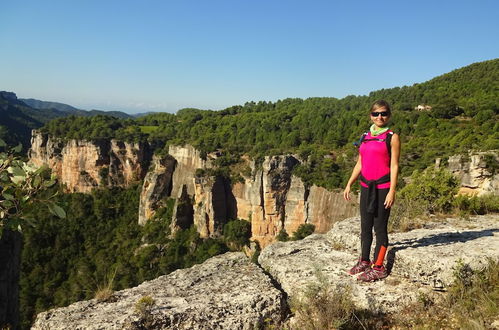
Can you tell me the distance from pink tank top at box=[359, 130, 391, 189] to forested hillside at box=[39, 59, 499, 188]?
23590mm

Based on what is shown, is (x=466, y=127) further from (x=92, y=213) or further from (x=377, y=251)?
(x=92, y=213)

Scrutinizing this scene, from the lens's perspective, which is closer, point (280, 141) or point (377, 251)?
point (377, 251)

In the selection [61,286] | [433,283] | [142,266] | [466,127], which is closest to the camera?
[433,283]

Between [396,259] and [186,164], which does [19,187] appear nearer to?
[396,259]

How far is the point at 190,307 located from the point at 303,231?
2940 centimetres

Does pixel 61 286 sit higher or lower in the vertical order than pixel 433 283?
lower

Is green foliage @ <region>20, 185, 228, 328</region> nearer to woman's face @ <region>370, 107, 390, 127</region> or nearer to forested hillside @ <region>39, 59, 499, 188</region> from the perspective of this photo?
forested hillside @ <region>39, 59, 499, 188</region>

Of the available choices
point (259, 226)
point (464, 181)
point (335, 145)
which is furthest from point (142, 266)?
point (464, 181)

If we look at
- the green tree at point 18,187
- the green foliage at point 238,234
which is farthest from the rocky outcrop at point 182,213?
the green tree at point 18,187

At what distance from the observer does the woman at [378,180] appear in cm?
362

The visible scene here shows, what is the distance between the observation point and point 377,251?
3.87 metres

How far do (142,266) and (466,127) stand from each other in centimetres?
3764

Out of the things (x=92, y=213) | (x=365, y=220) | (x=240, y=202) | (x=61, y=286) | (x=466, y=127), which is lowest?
(x=61, y=286)

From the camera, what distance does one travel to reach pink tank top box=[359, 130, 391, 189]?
145 inches
